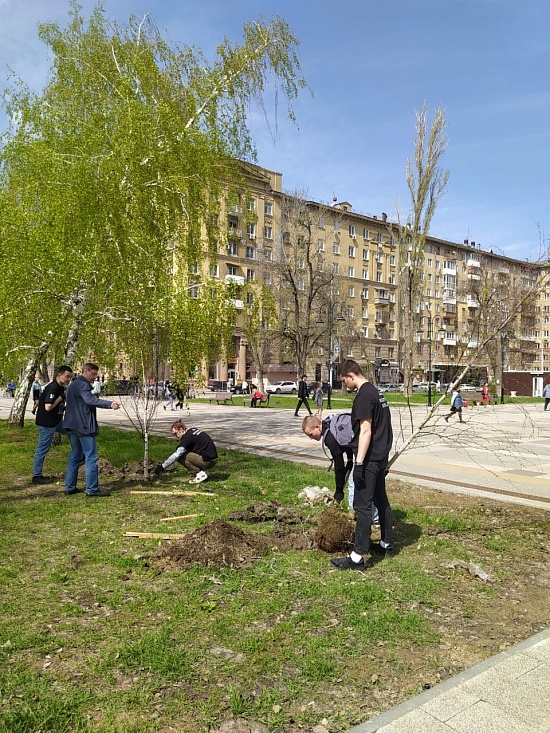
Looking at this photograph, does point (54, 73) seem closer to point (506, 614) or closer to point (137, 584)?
point (137, 584)

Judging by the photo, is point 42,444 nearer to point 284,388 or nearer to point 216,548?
point 216,548

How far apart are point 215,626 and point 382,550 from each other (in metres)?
2.17

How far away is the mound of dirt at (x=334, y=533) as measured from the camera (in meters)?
5.55

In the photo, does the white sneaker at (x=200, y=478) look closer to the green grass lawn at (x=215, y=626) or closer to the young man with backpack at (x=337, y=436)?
the green grass lawn at (x=215, y=626)

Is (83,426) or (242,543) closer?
(242,543)

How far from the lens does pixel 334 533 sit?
18.4ft

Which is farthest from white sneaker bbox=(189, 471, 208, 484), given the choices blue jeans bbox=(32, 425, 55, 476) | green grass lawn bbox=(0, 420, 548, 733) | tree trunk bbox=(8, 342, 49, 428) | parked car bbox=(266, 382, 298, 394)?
parked car bbox=(266, 382, 298, 394)

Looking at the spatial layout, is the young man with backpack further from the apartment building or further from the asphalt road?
the apartment building

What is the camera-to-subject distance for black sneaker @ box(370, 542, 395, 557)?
18.1ft

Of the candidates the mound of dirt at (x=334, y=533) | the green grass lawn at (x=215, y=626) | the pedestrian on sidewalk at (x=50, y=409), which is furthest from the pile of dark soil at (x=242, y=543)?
the pedestrian on sidewalk at (x=50, y=409)

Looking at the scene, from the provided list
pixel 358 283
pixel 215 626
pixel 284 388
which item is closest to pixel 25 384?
pixel 215 626

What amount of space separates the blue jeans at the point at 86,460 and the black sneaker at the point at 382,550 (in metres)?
4.10

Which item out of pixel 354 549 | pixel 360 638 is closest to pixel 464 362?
pixel 354 549

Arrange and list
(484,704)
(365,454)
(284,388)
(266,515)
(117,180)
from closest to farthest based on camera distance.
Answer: (484,704), (365,454), (266,515), (117,180), (284,388)
